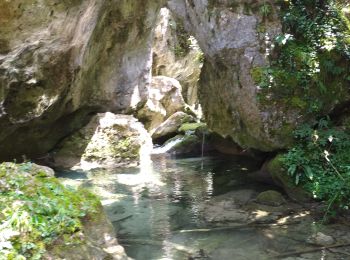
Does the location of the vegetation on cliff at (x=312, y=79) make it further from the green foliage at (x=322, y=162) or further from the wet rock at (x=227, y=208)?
the wet rock at (x=227, y=208)

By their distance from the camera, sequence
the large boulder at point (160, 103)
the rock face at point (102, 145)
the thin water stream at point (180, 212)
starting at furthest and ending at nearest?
the large boulder at point (160, 103), the rock face at point (102, 145), the thin water stream at point (180, 212)

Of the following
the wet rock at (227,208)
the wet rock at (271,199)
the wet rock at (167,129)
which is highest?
the wet rock at (167,129)

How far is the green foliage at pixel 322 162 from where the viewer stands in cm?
784

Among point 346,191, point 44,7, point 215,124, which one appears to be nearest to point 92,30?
point 44,7

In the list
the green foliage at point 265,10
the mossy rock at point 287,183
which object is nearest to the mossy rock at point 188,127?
the green foliage at point 265,10

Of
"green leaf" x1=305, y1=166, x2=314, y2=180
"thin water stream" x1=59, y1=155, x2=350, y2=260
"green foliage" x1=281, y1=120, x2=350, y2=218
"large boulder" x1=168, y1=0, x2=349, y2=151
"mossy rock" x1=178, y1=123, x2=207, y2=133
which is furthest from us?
"mossy rock" x1=178, y1=123, x2=207, y2=133

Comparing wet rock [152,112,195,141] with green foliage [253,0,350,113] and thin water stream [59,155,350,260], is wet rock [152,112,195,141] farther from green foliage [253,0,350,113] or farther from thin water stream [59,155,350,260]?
green foliage [253,0,350,113]

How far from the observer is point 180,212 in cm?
855

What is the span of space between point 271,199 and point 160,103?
13742 mm

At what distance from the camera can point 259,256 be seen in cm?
610

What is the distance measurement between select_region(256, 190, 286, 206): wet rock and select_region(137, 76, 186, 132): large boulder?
11.1m

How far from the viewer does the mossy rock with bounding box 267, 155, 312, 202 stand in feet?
28.2

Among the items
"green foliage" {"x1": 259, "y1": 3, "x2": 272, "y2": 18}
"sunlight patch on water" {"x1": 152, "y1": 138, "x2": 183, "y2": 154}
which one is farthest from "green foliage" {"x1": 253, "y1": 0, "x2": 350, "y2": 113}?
"sunlight patch on water" {"x1": 152, "y1": 138, "x2": 183, "y2": 154}

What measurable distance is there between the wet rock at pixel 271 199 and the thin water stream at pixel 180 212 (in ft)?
2.11
